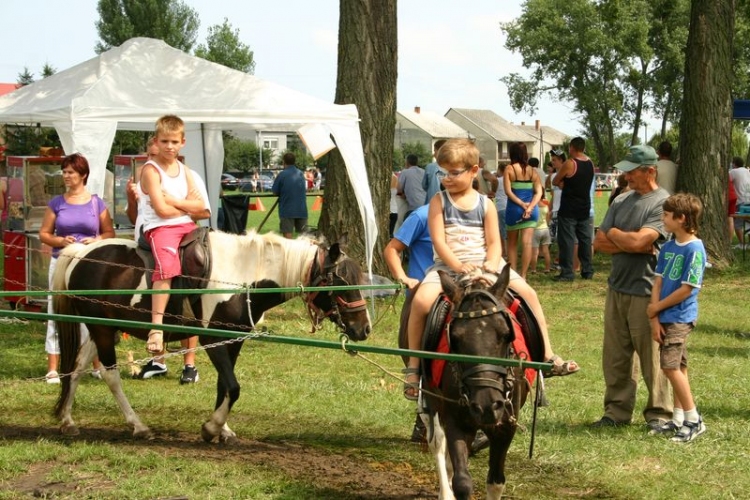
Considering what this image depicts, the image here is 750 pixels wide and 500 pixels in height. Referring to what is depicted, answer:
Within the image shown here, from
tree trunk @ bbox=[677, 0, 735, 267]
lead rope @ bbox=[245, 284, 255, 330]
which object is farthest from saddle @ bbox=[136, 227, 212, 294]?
tree trunk @ bbox=[677, 0, 735, 267]

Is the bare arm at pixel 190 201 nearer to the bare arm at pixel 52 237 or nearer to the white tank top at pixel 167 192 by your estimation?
the white tank top at pixel 167 192

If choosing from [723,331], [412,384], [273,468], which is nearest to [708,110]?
[723,331]

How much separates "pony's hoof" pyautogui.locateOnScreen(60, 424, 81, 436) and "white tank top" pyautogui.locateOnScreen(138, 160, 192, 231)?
1.64 meters

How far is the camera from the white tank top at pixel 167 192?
286 inches

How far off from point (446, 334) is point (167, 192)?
9.91 feet

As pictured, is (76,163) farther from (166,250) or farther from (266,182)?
(266,182)

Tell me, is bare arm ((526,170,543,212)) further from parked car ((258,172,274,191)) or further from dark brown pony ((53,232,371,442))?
parked car ((258,172,274,191))

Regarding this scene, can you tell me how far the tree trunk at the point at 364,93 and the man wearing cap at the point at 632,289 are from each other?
6.50 meters

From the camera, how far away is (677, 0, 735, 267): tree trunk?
56.2 feet

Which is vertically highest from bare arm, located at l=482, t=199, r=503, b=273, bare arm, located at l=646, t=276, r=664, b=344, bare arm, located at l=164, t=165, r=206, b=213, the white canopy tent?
the white canopy tent

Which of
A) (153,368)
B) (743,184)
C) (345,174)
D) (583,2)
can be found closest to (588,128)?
(583,2)

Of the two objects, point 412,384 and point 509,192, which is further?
point 509,192

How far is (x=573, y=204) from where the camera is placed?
16.2m

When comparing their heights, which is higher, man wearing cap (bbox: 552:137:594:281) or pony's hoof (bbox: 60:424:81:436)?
man wearing cap (bbox: 552:137:594:281)
